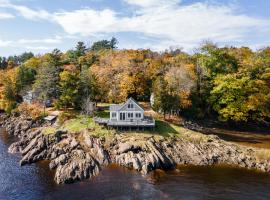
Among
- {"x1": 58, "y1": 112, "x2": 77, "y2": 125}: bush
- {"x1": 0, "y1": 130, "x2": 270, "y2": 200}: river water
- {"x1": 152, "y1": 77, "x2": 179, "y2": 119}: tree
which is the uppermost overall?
{"x1": 152, "y1": 77, "x2": 179, "y2": 119}: tree

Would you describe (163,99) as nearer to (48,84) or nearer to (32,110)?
(48,84)

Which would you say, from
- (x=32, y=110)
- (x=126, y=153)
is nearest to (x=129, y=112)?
(x=126, y=153)

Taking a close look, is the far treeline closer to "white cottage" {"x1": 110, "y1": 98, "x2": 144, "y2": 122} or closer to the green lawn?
"white cottage" {"x1": 110, "y1": 98, "x2": 144, "y2": 122}

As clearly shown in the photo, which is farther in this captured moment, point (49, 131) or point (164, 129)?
point (164, 129)

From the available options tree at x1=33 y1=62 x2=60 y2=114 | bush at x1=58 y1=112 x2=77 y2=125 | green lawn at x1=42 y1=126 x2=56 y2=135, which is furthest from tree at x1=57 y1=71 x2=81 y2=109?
green lawn at x1=42 y1=126 x2=56 y2=135

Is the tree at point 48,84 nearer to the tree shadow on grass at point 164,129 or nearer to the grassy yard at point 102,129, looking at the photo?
the grassy yard at point 102,129

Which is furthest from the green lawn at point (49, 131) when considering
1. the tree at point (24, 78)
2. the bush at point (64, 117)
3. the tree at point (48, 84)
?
the tree at point (24, 78)
